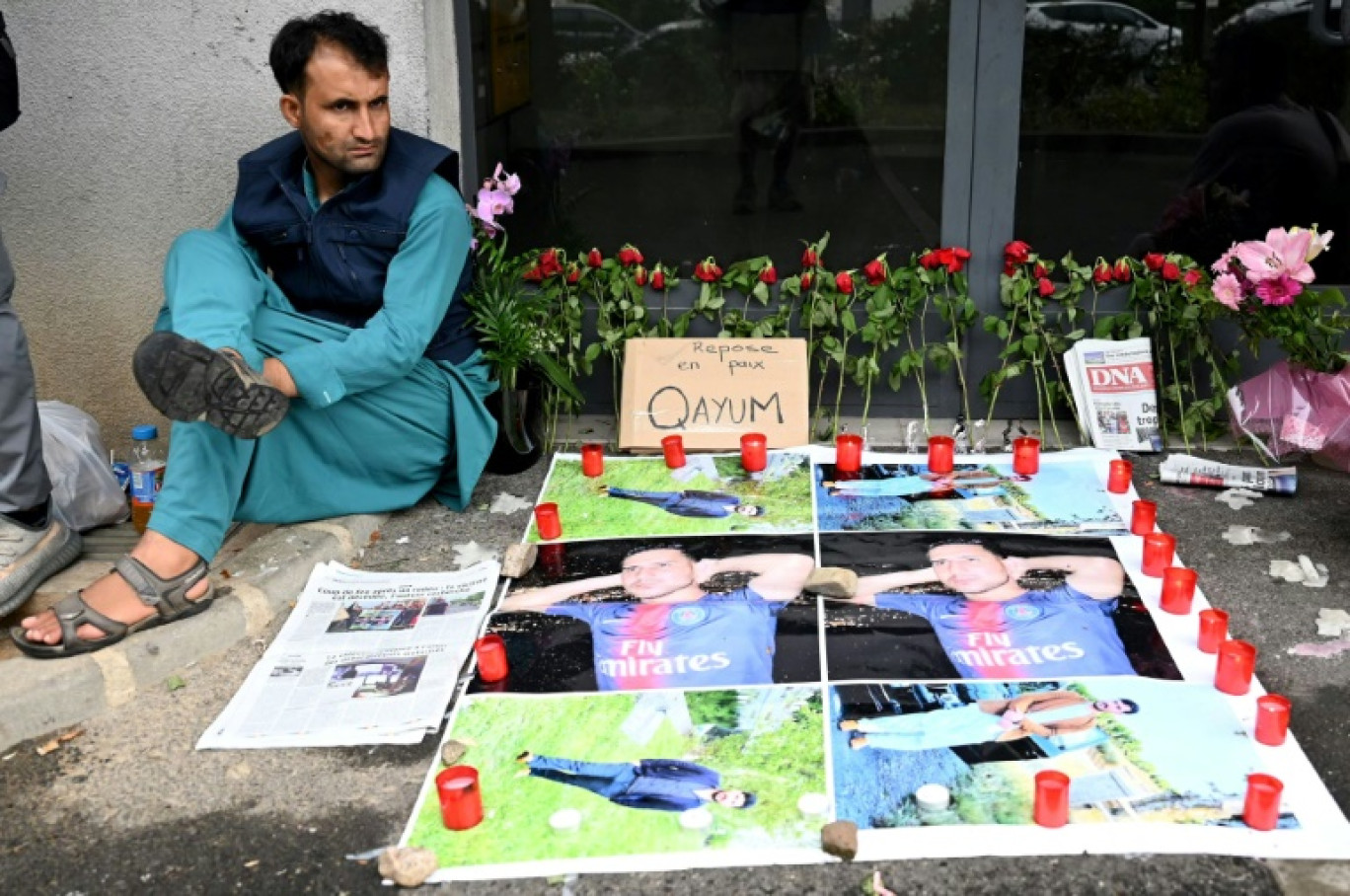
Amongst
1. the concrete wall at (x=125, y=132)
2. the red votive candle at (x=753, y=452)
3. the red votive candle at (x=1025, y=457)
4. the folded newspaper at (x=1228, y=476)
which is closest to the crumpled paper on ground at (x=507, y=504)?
the red votive candle at (x=753, y=452)

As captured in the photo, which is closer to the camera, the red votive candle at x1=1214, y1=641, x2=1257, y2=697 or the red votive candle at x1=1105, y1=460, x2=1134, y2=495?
the red votive candle at x1=1214, y1=641, x2=1257, y2=697

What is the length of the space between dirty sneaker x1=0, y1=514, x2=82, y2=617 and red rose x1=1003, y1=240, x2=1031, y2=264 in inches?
102

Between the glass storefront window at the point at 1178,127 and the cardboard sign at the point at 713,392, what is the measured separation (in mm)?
847

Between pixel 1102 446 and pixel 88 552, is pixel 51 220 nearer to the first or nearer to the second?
pixel 88 552

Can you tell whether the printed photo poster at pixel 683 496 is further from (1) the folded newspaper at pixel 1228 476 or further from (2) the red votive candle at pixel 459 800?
(2) the red votive candle at pixel 459 800

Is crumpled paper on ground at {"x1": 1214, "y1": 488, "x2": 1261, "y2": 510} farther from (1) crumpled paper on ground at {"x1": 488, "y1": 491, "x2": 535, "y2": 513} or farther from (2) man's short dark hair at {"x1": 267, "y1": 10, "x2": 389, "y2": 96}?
(2) man's short dark hair at {"x1": 267, "y1": 10, "x2": 389, "y2": 96}

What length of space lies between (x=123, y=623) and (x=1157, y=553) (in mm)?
2149

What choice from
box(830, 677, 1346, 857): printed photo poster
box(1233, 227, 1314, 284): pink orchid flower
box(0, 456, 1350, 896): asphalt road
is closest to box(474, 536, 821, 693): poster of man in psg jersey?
box(830, 677, 1346, 857): printed photo poster

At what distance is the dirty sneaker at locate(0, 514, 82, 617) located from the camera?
3.08 m

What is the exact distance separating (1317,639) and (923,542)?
0.84m

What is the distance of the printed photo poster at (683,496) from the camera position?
11.2 ft

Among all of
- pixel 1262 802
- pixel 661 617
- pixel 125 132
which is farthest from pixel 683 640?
pixel 125 132

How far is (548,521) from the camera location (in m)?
3.36

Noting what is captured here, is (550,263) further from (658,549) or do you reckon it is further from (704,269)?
(658,549)
